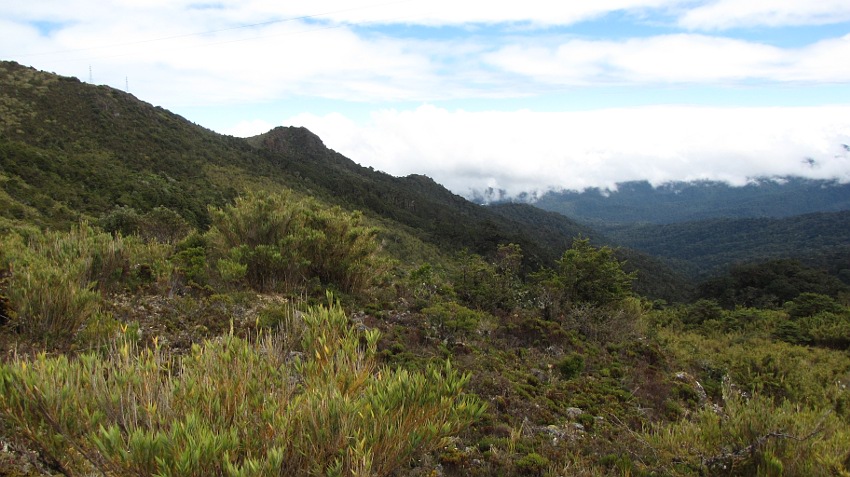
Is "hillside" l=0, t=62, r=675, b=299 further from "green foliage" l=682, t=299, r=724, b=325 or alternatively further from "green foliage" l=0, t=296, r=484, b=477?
"green foliage" l=682, t=299, r=724, b=325

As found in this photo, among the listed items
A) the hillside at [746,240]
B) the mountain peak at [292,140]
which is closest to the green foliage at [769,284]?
the mountain peak at [292,140]

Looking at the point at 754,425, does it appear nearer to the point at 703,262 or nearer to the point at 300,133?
the point at 300,133

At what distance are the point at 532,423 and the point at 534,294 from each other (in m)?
5.47

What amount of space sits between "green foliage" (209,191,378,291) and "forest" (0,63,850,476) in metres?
0.04

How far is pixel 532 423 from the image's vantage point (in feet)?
16.3

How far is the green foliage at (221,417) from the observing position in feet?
6.59

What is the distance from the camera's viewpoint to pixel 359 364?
3.00m

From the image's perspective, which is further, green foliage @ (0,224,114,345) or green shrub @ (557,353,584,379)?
green shrub @ (557,353,584,379)

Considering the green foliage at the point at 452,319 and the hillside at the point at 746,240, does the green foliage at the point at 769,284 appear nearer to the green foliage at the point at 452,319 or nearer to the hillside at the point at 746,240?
the green foliage at the point at 452,319

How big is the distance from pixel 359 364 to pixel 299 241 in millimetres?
5337

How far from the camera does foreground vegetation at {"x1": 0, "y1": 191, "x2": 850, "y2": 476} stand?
2340 mm

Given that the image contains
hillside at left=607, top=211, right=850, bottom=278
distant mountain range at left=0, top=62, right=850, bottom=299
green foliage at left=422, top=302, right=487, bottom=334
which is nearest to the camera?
green foliage at left=422, top=302, right=487, bottom=334

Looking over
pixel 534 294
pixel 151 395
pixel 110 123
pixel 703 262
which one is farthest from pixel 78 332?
pixel 703 262

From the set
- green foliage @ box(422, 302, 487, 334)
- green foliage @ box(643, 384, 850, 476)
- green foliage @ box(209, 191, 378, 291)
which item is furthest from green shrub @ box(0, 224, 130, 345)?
A: green foliage @ box(643, 384, 850, 476)
